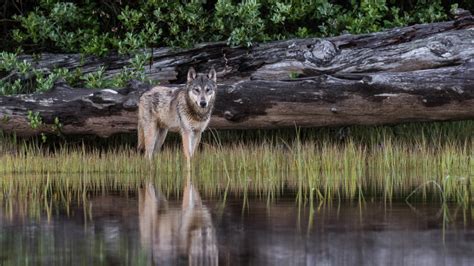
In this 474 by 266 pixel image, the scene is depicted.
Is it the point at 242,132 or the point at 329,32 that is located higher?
the point at 329,32

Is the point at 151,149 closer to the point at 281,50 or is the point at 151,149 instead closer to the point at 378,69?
the point at 281,50

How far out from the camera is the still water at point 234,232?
20.5ft

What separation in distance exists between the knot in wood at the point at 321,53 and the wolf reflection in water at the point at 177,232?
6506mm

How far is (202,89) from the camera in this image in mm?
15125

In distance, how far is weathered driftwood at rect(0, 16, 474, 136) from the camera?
49.3ft

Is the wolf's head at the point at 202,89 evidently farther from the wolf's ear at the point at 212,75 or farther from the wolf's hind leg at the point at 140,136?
the wolf's hind leg at the point at 140,136

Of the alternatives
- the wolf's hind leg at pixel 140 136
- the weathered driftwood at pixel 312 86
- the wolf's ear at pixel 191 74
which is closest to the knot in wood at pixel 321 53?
the weathered driftwood at pixel 312 86

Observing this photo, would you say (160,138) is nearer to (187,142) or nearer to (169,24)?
(187,142)

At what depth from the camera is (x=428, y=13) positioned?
17.7m

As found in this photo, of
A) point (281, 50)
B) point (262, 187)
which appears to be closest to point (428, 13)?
point (281, 50)

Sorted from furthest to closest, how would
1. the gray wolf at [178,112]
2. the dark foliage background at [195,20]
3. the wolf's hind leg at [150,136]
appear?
1. the dark foliage background at [195,20]
2. the wolf's hind leg at [150,136]
3. the gray wolf at [178,112]

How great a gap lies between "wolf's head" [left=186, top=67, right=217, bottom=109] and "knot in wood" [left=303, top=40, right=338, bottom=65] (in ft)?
6.01

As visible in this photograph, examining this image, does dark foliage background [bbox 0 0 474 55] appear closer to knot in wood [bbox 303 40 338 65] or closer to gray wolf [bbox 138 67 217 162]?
knot in wood [bbox 303 40 338 65]

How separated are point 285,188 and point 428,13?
756 cm
